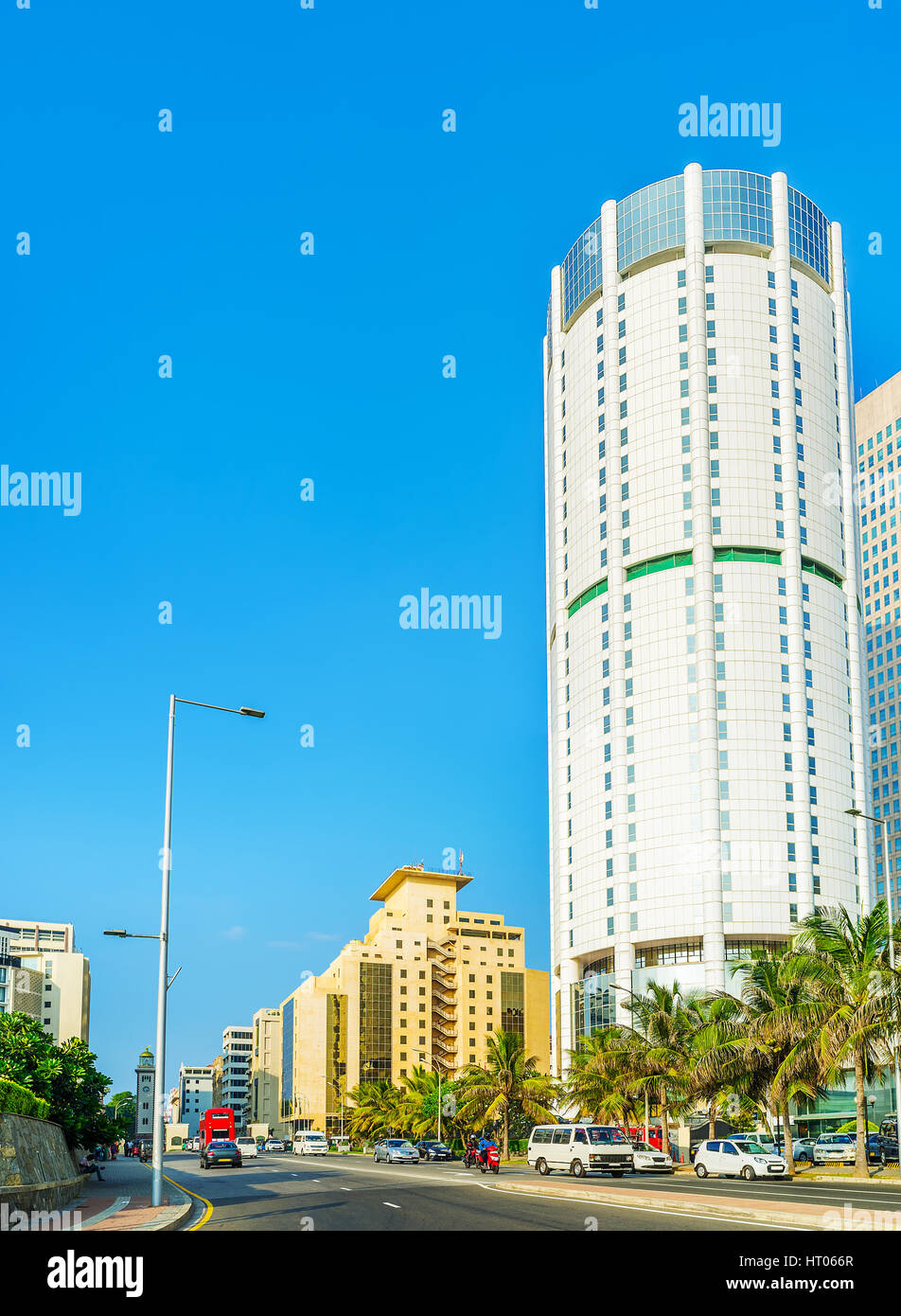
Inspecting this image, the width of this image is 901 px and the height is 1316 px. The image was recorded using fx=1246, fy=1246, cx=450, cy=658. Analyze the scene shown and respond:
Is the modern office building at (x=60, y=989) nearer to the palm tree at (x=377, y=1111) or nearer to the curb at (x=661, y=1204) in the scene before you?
the palm tree at (x=377, y=1111)

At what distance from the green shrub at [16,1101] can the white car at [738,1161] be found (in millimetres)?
26258

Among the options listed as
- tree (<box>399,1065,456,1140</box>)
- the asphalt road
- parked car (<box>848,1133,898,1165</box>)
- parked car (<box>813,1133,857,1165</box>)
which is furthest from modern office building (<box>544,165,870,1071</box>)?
the asphalt road

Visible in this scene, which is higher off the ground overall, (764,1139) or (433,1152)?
(764,1139)

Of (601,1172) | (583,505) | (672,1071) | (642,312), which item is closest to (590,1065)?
(672,1071)

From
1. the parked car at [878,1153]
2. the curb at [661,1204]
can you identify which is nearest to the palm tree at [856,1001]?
the parked car at [878,1153]

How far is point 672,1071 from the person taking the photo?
65875mm

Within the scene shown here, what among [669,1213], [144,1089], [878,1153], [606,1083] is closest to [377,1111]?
[144,1089]

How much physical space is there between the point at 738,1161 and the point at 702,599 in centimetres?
6921

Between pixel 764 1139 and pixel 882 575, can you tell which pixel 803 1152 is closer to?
pixel 764 1139

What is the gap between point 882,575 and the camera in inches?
7313

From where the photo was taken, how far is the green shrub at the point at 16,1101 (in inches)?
1309

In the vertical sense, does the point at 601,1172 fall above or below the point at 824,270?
below
